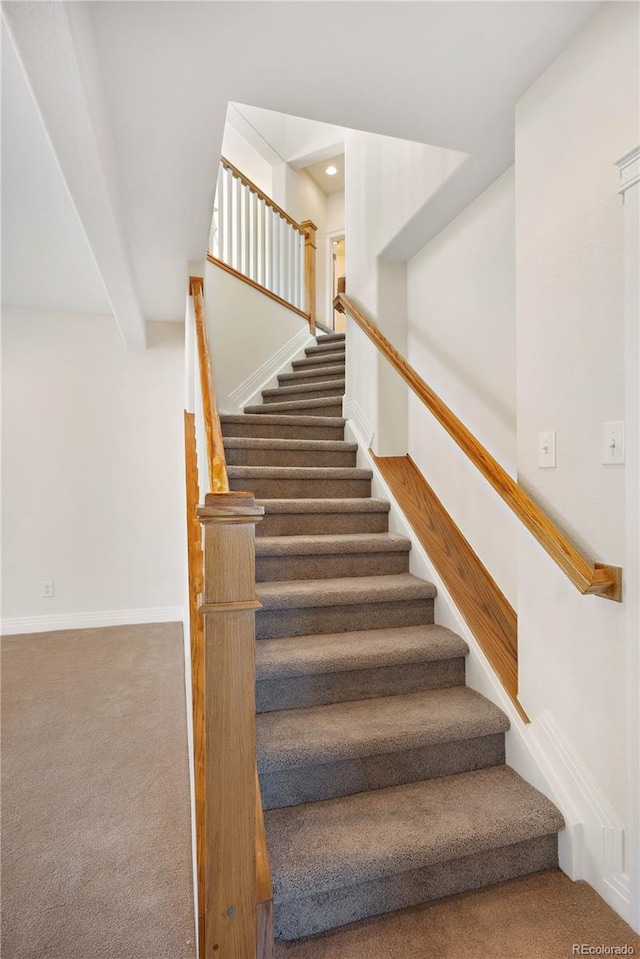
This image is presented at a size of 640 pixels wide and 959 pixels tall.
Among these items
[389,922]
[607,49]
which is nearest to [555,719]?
[389,922]

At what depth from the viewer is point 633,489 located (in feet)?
4.11

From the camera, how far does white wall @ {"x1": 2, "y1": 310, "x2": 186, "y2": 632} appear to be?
3.85 metres

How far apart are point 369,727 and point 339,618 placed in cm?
53

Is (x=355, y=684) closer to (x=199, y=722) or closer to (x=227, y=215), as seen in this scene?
(x=199, y=722)

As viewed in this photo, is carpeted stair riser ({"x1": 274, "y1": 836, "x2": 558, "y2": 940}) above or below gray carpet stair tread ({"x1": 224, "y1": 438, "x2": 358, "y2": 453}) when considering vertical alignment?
below

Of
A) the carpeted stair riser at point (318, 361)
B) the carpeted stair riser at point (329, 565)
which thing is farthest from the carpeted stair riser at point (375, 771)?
the carpeted stair riser at point (318, 361)

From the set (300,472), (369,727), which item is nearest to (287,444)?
(300,472)

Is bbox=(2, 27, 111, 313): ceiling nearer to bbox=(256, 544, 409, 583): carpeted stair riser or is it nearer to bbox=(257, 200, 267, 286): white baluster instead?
bbox=(257, 200, 267, 286): white baluster

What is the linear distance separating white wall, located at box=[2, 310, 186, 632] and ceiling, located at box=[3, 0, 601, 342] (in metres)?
1.98

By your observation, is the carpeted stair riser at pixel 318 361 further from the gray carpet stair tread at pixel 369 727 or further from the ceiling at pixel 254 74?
the gray carpet stair tread at pixel 369 727

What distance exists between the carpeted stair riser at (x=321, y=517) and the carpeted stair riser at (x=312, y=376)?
1.68 m

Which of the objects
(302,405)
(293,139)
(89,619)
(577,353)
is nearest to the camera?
(577,353)

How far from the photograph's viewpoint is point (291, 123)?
19.7 feet

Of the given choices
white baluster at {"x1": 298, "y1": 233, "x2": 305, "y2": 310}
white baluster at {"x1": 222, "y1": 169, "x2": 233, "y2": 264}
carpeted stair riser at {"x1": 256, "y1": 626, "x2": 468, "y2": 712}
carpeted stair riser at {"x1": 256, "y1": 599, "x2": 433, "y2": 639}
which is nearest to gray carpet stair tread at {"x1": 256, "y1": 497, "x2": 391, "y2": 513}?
carpeted stair riser at {"x1": 256, "y1": 599, "x2": 433, "y2": 639}
